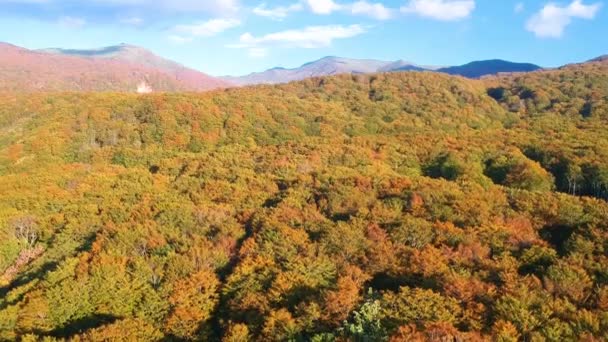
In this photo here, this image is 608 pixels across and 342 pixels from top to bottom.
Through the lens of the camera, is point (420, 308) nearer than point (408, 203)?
Yes

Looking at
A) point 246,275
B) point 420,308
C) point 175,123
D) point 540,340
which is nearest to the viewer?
point 540,340

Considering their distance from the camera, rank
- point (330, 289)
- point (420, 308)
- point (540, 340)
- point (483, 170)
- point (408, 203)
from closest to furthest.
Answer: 1. point (540, 340)
2. point (420, 308)
3. point (330, 289)
4. point (408, 203)
5. point (483, 170)

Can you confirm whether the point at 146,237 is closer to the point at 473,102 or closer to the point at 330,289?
the point at 330,289

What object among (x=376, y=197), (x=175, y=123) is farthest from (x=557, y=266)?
(x=175, y=123)

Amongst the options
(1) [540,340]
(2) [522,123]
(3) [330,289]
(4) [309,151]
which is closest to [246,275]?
(3) [330,289]

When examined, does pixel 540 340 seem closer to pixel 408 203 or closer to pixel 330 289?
pixel 330 289

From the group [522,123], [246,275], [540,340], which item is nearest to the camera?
[540,340]
